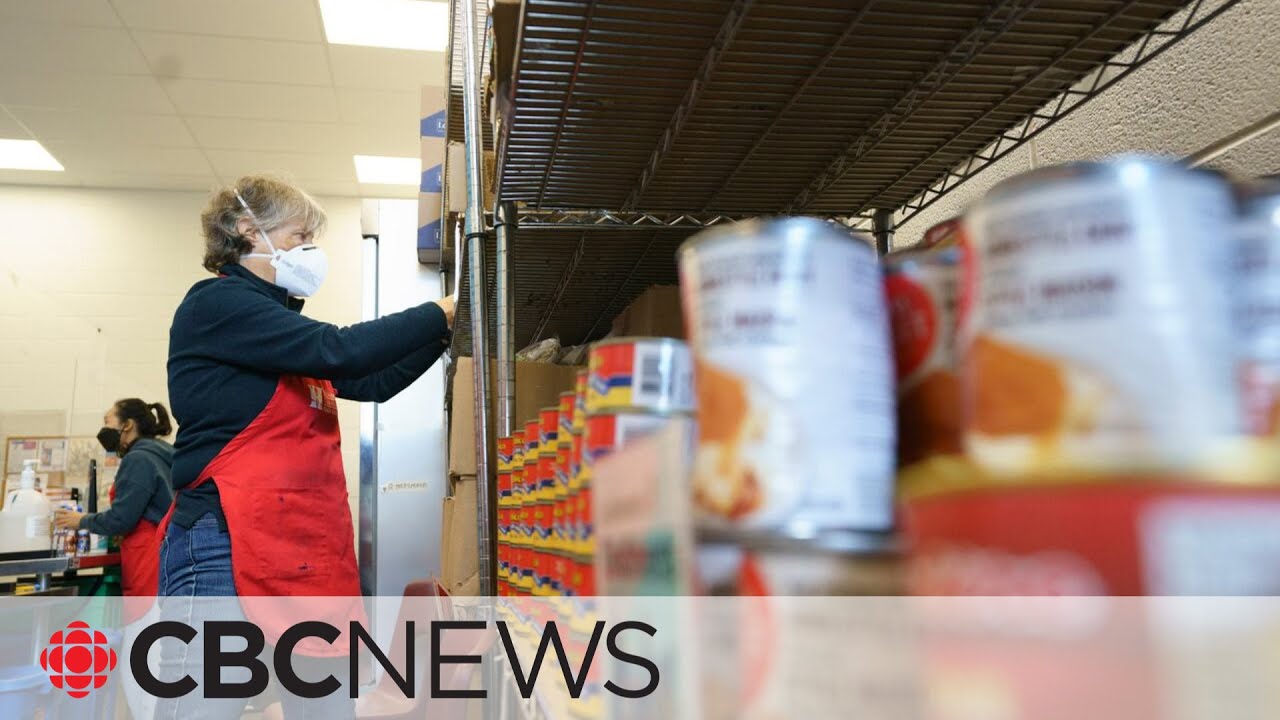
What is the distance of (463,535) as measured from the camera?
2080 millimetres

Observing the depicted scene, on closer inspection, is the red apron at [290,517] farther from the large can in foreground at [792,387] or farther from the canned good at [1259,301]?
the canned good at [1259,301]

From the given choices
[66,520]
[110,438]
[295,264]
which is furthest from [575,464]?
[110,438]

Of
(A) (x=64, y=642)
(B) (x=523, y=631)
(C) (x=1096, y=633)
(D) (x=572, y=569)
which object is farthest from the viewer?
(A) (x=64, y=642)

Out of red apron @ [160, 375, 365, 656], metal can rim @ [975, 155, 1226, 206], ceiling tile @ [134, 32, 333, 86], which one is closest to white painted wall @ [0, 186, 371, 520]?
ceiling tile @ [134, 32, 333, 86]

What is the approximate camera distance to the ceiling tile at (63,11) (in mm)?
3996

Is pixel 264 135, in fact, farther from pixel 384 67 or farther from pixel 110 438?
pixel 110 438

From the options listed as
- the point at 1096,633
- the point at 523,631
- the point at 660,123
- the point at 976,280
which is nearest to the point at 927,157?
the point at 660,123

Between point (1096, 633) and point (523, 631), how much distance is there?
3.35 feet

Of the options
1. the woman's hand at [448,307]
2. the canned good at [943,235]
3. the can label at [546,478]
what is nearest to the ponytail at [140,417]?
the woman's hand at [448,307]

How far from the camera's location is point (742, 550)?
45cm

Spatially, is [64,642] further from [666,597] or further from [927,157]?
[666,597]

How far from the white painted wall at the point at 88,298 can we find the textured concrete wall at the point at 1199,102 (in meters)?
5.50

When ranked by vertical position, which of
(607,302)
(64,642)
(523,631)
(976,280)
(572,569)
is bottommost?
(64,642)

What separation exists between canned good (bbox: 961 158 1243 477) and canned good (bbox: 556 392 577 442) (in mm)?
609
